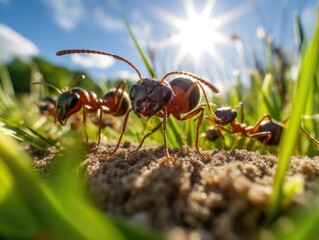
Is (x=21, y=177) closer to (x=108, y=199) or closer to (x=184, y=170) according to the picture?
(x=108, y=199)

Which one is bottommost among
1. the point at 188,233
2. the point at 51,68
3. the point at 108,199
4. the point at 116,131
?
the point at 188,233

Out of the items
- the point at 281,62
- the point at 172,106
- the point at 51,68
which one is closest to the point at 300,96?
the point at 172,106

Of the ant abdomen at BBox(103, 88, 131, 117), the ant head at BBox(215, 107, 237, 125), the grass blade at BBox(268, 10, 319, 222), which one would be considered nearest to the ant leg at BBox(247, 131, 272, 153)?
the ant head at BBox(215, 107, 237, 125)

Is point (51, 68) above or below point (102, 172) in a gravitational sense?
above

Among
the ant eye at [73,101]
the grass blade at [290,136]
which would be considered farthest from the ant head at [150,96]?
the grass blade at [290,136]

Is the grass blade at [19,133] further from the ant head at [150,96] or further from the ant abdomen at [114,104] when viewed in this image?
the ant abdomen at [114,104]

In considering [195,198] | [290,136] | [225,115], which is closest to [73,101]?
[225,115]
